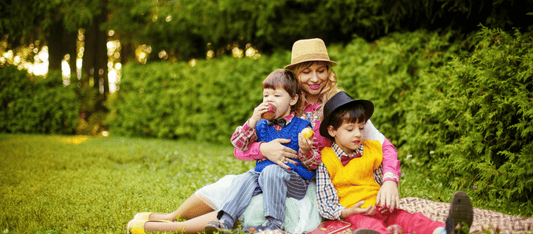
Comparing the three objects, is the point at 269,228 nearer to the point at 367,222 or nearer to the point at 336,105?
the point at 367,222

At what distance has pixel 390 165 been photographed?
2.85 meters

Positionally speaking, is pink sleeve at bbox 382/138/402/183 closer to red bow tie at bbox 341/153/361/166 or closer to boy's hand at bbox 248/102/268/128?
red bow tie at bbox 341/153/361/166

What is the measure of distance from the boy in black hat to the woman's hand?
0.90 ft

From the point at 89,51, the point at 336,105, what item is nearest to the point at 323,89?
the point at 336,105

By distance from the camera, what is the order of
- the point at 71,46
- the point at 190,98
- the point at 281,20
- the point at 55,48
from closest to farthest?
the point at 281,20
the point at 190,98
the point at 55,48
the point at 71,46

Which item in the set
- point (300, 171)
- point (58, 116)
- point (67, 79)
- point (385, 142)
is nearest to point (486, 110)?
point (385, 142)

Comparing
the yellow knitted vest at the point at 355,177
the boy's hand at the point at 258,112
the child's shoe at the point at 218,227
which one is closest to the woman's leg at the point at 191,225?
the child's shoe at the point at 218,227

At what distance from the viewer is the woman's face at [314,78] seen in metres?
3.16

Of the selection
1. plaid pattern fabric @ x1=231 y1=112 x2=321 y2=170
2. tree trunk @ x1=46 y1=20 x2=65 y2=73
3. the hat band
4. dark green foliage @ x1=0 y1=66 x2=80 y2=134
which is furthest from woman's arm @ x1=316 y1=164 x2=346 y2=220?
tree trunk @ x1=46 y1=20 x2=65 y2=73

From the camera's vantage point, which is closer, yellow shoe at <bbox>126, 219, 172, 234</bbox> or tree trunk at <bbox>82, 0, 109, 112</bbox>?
yellow shoe at <bbox>126, 219, 172, 234</bbox>

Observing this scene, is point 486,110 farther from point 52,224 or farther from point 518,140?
point 52,224

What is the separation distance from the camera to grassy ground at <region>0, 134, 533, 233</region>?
3514 millimetres

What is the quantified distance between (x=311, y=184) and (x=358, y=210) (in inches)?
21.7

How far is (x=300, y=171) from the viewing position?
2.95 m
